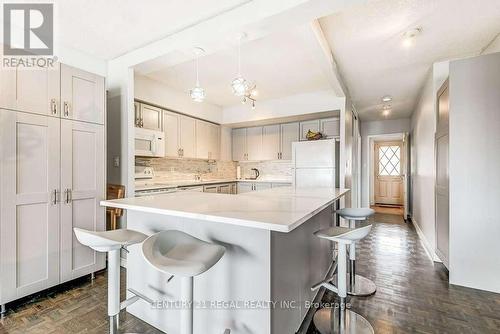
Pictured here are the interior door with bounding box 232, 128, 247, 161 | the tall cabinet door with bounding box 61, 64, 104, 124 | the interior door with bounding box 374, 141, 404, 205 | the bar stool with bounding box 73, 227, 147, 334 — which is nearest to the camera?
the bar stool with bounding box 73, 227, 147, 334

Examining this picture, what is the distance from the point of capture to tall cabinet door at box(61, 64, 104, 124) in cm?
227

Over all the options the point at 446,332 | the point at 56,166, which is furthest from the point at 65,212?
the point at 446,332

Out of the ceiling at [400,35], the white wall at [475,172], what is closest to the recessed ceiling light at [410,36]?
the ceiling at [400,35]

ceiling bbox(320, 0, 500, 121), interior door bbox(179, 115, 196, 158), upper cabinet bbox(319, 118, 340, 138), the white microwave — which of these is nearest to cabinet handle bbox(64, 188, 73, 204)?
the white microwave

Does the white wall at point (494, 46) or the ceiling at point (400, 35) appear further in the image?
the white wall at point (494, 46)

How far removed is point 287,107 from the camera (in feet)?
14.9

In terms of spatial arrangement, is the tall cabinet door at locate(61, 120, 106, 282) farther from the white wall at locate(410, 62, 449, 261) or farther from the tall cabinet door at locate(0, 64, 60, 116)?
the white wall at locate(410, 62, 449, 261)

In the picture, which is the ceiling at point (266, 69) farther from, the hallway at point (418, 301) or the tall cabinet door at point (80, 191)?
the hallway at point (418, 301)

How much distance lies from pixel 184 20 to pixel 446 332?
320 cm

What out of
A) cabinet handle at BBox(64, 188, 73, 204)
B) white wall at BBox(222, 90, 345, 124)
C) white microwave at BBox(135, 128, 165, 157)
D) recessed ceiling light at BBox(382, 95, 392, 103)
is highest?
recessed ceiling light at BBox(382, 95, 392, 103)

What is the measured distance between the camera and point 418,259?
3.04 metres

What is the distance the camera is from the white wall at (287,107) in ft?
13.3

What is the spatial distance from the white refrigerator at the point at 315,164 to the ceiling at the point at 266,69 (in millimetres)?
971

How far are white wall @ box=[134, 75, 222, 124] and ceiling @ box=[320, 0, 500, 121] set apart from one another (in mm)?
2659
